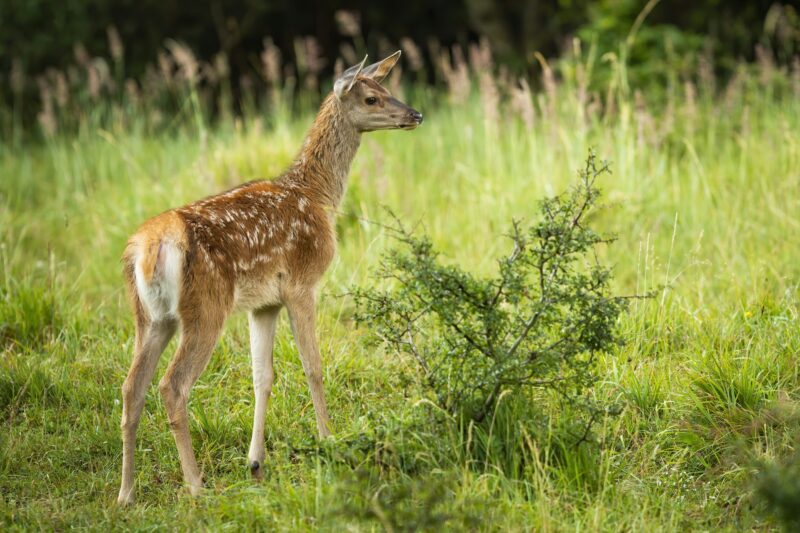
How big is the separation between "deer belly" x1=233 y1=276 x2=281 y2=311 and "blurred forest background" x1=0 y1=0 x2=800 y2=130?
16.7ft

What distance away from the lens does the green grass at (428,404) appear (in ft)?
13.1

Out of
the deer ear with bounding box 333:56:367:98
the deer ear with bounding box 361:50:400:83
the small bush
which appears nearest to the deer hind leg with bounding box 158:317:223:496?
the small bush

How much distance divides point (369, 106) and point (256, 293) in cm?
140

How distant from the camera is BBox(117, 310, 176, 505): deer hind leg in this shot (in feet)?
14.3

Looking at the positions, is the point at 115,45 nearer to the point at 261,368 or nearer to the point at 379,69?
the point at 379,69

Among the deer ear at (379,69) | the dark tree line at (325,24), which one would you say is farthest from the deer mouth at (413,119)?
the dark tree line at (325,24)

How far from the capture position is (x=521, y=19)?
14.6 m

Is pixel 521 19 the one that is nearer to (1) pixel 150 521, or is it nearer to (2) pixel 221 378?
(2) pixel 221 378

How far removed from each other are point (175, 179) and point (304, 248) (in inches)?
157

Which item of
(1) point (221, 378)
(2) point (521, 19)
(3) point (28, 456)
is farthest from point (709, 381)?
(2) point (521, 19)

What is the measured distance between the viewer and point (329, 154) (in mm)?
5453

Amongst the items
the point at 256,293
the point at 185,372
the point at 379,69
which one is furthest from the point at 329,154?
the point at 185,372

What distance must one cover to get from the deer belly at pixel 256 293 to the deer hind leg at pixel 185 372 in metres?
0.23

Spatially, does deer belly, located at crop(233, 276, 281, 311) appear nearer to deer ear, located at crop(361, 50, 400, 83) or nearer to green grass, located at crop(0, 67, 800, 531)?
green grass, located at crop(0, 67, 800, 531)
